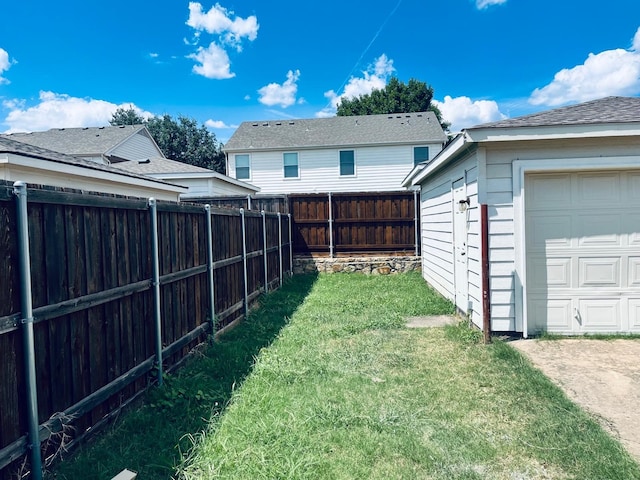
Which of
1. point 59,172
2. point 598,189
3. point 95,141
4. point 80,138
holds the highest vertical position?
point 80,138

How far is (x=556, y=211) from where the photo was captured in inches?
200

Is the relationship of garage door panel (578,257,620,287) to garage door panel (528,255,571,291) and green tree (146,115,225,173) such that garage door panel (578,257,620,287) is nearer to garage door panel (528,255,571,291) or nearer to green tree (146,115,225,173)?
garage door panel (528,255,571,291)

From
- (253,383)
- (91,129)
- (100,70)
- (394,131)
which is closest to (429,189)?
(253,383)

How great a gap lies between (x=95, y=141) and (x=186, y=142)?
17.9 meters

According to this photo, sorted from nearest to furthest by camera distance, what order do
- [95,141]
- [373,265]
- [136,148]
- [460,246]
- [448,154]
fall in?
[448,154], [460,246], [373,265], [95,141], [136,148]

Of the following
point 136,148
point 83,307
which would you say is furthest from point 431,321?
point 136,148

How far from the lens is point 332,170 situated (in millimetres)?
18500

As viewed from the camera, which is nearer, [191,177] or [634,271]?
[634,271]

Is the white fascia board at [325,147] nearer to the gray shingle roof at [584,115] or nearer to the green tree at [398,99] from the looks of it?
the gray shingle roof at [584,115]

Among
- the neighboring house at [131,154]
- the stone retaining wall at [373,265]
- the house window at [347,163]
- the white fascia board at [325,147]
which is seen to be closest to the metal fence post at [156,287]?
the stone retaining wall at [373,265]

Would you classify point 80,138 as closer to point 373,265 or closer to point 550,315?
point 373,265

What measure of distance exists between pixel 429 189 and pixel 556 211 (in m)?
4.24

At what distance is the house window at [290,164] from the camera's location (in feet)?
60.9

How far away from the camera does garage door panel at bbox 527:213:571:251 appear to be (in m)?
5.09
